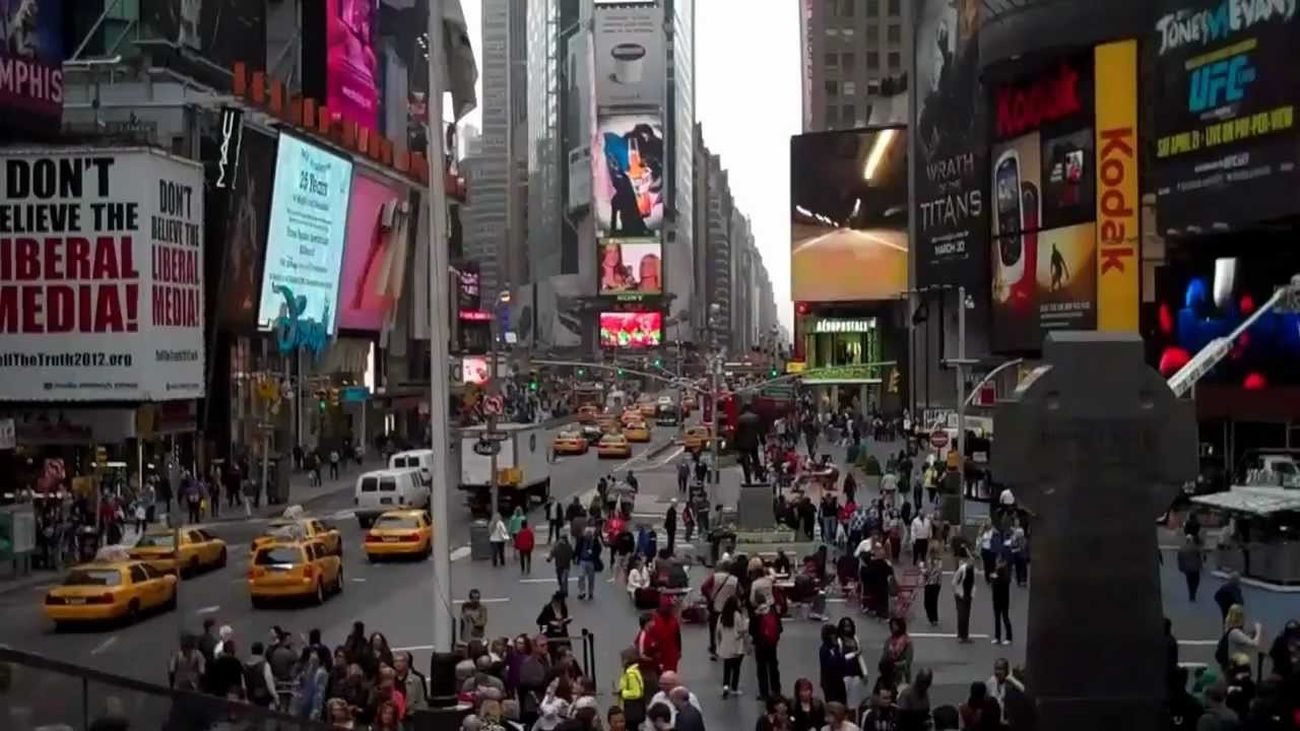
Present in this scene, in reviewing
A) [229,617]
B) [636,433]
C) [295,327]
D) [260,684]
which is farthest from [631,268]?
[260,684]

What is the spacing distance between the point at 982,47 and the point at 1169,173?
18.7m

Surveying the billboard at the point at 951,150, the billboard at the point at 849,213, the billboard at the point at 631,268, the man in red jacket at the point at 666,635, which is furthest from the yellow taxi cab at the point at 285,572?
the billboard at the point at 631,268

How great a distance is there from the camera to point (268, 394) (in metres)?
60.0

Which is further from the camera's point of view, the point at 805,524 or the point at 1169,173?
the point at 1169,173

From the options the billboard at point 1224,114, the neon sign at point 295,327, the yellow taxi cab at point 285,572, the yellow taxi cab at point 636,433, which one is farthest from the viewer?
the yellow taxi cab at point 636,433

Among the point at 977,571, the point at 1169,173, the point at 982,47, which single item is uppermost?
the point at 982,47

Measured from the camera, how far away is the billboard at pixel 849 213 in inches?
3974

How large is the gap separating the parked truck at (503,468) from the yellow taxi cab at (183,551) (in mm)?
9255

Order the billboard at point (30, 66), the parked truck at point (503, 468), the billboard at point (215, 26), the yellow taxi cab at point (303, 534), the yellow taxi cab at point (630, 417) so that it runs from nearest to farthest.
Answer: the yellow taxi cab at point (303, 534) < the billboard at point (30, 66) < the parked truck at point (503, 468) < the billboard at point (215, 26) < the yellow taxi cab at point (630, 417)

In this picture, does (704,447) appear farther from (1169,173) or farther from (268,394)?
(1169,173)

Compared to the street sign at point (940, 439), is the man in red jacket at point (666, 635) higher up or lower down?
lower down

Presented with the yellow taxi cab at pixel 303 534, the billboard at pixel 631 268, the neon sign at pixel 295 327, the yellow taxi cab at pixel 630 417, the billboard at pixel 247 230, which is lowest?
the yellow taxi cab at pixel 303 534

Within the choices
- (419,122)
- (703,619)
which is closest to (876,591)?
(703,619)

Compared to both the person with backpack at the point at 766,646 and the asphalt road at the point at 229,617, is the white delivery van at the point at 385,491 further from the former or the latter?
the person with backpack at the point at 766,646
